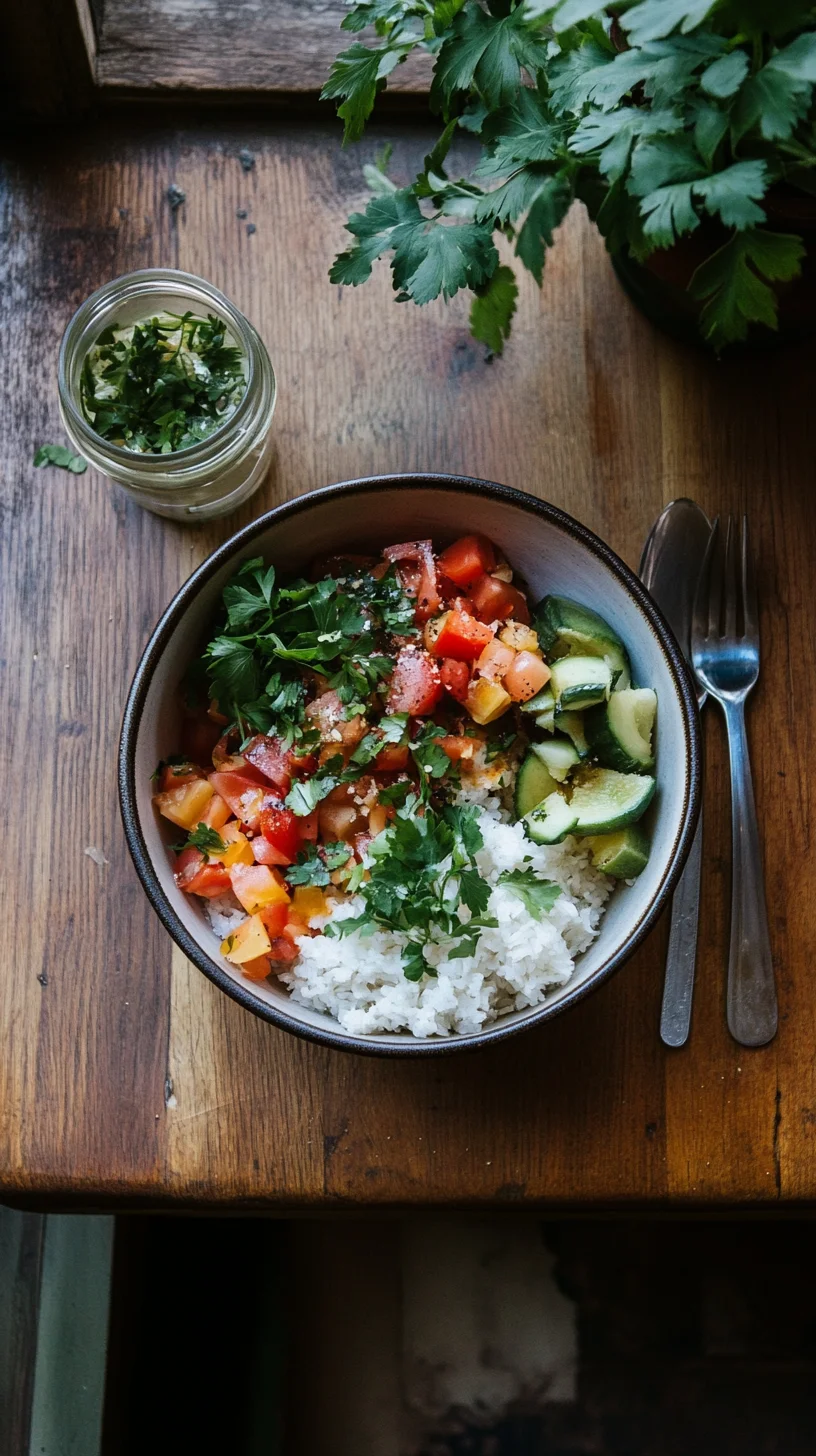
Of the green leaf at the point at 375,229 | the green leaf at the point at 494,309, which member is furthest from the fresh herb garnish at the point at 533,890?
the green leaf at the point at 375,229

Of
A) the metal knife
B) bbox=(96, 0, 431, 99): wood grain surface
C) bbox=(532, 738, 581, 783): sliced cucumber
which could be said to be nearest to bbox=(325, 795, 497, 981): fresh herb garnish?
bbox=(532, 738, 581, 783): sliced cucumber

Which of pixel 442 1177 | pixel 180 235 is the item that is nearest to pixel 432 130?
pixel 180 235

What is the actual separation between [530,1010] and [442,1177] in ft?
1.10

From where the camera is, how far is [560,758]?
158 cm

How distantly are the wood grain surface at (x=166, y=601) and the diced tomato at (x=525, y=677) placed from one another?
1.02ft

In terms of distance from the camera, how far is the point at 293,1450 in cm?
247

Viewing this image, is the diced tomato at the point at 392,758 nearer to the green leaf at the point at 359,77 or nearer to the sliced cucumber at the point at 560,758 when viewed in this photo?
the sliced cucumber at the point at 560,758

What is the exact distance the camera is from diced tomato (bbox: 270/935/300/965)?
156 cm

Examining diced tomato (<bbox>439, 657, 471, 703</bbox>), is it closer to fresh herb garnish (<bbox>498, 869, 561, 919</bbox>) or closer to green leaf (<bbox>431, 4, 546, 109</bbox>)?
fresh herb garnish (<bbox>498, 869, 561, 919</bbox>)

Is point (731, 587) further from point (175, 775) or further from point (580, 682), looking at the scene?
point (175, 775)

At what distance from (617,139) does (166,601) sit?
2.93 feet

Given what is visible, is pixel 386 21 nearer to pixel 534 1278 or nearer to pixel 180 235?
pixel 180 235

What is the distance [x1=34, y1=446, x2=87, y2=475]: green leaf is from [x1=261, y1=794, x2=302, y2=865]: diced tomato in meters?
0.63

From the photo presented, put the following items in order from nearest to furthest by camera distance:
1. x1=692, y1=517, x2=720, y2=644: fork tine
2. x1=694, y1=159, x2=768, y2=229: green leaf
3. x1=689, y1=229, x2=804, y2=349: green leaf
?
1. x1=694, y1=159, x2=768, y2=229: green leaf
2. x1=689, y1=229, x2=804, y2=349: green leaf
3. x1=692, y1=517, x2=720, y2=644: fork tine
